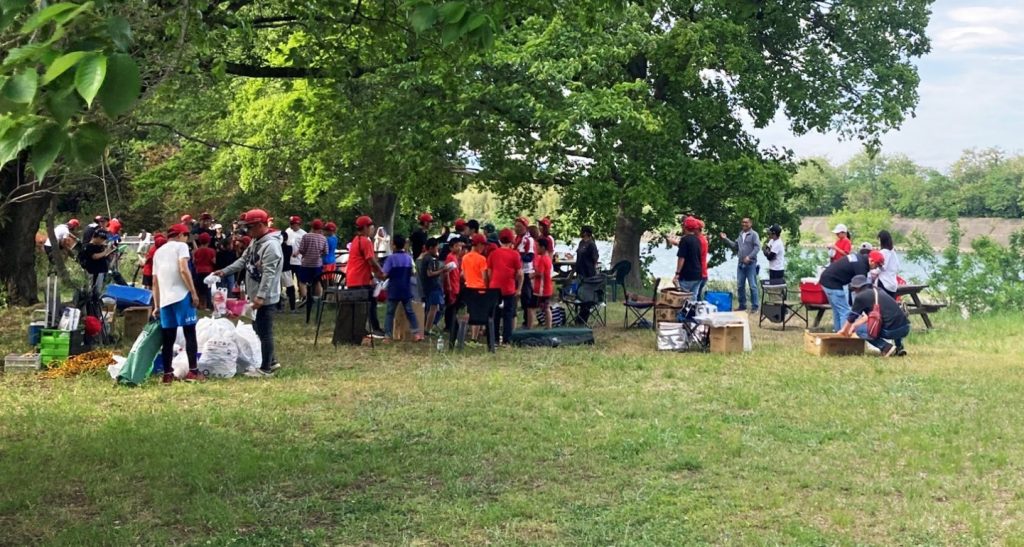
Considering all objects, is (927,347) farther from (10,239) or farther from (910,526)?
(10,239)

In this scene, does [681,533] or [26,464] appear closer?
[681,533]

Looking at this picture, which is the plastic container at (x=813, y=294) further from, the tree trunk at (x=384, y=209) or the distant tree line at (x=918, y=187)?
the tree trunk at (x=384, y=209)

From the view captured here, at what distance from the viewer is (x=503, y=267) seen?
38.7 ft

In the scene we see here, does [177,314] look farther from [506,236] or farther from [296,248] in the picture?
[296,248]

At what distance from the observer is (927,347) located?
41.6 feet

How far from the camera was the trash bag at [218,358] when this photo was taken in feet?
31.7

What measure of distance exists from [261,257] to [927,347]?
8804 millimetres

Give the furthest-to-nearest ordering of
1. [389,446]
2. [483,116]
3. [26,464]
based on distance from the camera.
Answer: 1. [483,116]
2. [389,446]
3. [26,464]

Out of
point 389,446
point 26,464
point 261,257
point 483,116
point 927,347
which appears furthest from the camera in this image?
point 483,116

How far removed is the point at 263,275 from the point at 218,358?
39.2 inches

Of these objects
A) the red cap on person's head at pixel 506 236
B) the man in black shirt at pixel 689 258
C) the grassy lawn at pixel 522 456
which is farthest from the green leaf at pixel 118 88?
the man in black shirt at pixel 689 258

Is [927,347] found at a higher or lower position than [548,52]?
lower

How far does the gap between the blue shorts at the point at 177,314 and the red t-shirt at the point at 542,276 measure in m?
5.92

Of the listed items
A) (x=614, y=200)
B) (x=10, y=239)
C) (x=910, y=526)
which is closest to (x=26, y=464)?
(x=910, y=526)
